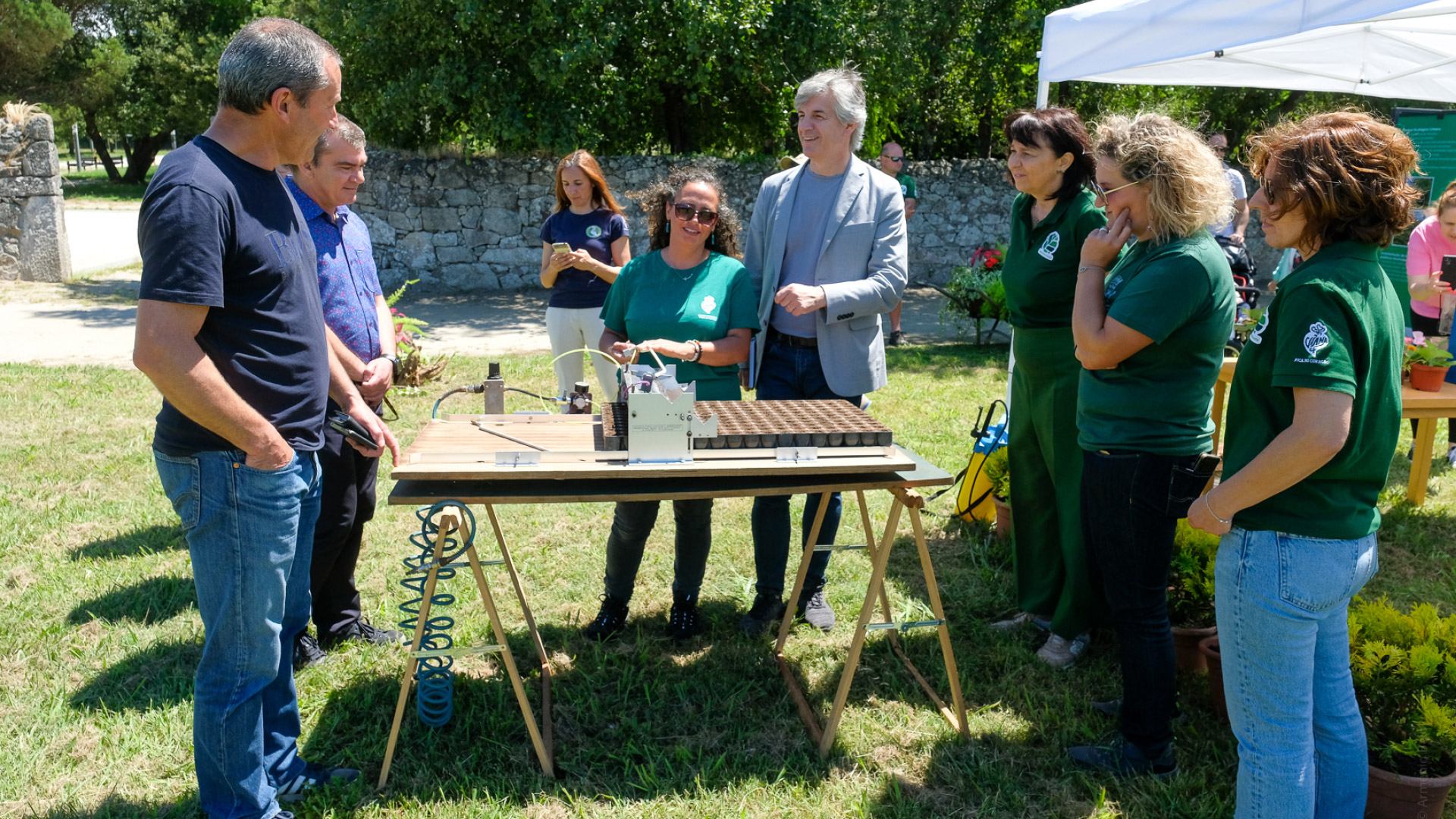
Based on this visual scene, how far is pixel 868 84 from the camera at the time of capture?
518 inches

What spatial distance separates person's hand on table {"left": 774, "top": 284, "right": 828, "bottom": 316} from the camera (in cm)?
331

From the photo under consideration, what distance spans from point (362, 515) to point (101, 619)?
1232mm

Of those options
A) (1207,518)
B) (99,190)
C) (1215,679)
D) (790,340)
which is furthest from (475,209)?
(99,190)

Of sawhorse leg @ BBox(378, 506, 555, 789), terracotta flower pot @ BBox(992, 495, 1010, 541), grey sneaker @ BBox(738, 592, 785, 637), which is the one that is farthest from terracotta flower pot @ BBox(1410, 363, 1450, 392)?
sawhorse leg @ BBox(378, 506, 555, 789)

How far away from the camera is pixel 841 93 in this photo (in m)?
3.48

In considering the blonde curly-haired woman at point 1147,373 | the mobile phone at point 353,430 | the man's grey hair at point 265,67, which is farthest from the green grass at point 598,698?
the man's grey hair at point 265,67

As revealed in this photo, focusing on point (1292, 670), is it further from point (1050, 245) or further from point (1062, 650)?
point (1050, 245)

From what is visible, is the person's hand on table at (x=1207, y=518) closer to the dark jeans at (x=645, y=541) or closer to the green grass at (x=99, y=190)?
the dark jeans at (x=645, y=541)

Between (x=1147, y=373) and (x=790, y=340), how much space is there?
1361 millimetres

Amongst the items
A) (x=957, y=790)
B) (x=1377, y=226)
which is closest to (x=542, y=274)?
(x=957, y=790)

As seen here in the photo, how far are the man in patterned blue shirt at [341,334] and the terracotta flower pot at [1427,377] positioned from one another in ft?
14.8

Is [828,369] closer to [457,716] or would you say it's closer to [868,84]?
[457,716]

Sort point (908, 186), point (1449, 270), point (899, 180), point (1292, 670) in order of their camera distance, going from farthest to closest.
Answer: point (908, 186) < point (899, 180) < point (1449, 270) < point (1292, 670)

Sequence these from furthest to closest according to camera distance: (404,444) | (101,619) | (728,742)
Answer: (404,444)
(101,619)
(728,742)
